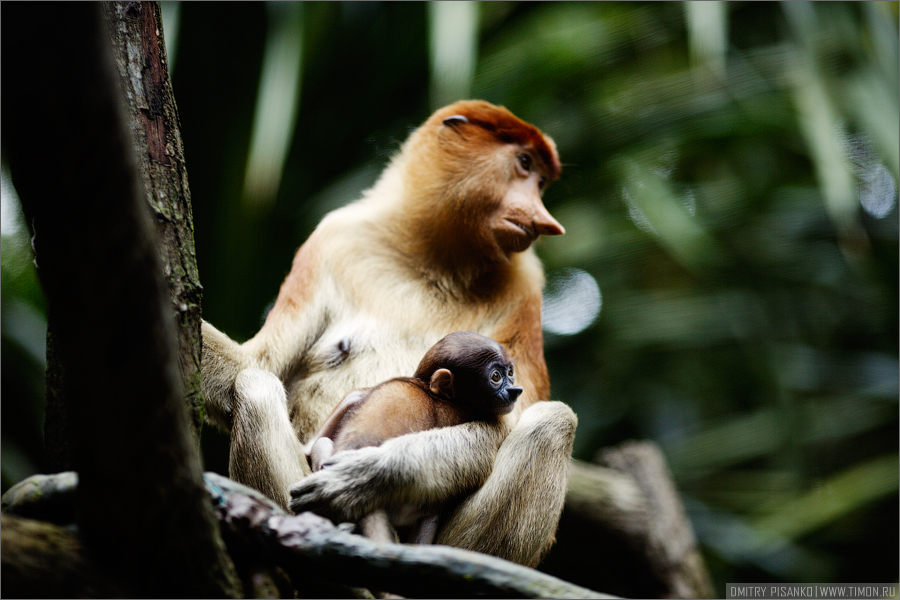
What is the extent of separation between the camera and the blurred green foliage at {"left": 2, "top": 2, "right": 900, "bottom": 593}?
5094 mm

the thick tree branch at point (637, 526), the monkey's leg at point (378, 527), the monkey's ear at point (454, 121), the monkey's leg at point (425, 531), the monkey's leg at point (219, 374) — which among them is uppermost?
the monkey's ear at point (454, 121)

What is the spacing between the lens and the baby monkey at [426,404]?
2.23m

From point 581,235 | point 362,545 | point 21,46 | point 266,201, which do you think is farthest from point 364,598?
point 581,235

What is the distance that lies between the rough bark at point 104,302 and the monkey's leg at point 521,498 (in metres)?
1.11

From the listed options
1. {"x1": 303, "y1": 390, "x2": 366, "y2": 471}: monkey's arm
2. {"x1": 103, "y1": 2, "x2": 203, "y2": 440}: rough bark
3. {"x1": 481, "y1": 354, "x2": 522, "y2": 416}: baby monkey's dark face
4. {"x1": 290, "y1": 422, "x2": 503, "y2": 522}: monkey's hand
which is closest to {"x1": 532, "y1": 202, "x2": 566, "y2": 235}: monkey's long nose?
{"x1": 481, "y1": 354, "x2": 522, "y2": 416}: baby monkey's dark face

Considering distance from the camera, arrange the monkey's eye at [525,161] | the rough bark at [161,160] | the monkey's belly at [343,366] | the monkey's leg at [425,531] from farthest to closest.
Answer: the monkey's eye at [525,161] → the monkey's belly at [343,366] → the monkey's leg at [425,531] → the rough bark at [161,160]

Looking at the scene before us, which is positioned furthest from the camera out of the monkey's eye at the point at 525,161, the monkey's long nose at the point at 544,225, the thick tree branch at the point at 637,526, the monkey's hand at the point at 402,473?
the thick tree branch at the point at 637,526

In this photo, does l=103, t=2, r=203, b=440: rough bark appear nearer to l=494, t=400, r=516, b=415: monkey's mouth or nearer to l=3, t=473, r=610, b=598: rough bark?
l=3, t=473, r=610, b=598: rough bark

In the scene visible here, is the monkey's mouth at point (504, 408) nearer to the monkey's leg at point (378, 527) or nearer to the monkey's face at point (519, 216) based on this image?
the monkey's leg at point (378, 527)

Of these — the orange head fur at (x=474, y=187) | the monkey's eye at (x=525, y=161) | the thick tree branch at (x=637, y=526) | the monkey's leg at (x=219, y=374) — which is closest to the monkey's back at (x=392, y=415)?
the monkey's leg at (x=219, y=374)

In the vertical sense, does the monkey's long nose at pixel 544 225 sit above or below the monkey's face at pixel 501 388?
above

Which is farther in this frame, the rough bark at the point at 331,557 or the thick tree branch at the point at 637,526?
the thick tree branch at the point at 637,526

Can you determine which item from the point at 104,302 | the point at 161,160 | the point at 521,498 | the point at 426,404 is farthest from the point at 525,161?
the point at 104,302

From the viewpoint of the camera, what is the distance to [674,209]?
557 centimetres
